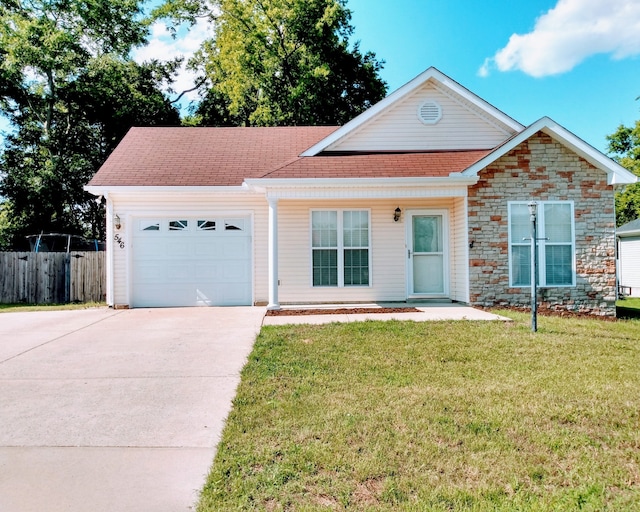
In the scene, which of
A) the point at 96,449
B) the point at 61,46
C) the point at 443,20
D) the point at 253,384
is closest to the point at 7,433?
the point at 96,449

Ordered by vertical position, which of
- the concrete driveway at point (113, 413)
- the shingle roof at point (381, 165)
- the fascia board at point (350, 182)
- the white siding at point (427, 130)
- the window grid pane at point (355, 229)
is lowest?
the concrete driveway at point (113, 413)

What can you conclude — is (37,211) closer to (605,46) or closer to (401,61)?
(401,61)

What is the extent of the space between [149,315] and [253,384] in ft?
18.6

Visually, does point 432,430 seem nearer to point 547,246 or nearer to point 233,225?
point 547,246

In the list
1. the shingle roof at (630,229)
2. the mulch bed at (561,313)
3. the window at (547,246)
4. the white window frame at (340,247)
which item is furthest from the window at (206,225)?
the shingle roof at (630,229)

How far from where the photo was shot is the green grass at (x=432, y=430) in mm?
2566

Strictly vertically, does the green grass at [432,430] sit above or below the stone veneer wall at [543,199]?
below

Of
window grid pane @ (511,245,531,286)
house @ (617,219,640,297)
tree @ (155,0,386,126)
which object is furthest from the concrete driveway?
house @ (617,219,640,297)

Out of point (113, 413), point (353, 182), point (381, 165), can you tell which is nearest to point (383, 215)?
point (381, 165)

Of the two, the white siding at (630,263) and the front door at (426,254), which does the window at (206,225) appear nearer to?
the front door at (426,254)

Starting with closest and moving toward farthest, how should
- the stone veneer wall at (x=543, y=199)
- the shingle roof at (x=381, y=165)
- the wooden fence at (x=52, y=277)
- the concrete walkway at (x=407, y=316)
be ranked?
the concrete walkway at (x=407, y=316) → the stone veneer wall at (x=543, y=199) → the shingle roof at (x=381, y=165) → the wooden fence at (x=52, y=277)

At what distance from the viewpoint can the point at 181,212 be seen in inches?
417

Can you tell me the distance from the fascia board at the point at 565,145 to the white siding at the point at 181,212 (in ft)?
16.2

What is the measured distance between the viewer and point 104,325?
817cm
